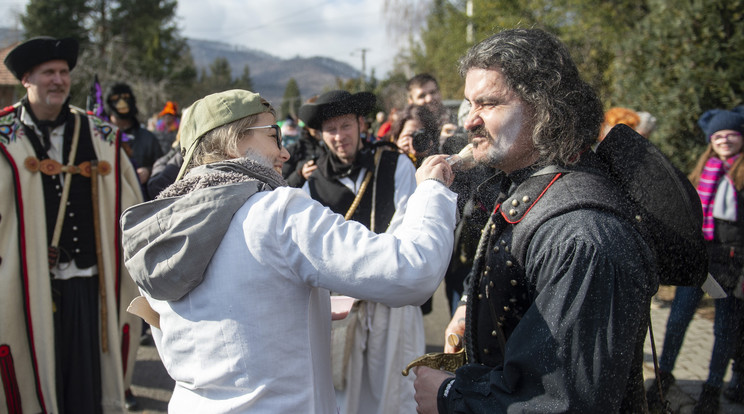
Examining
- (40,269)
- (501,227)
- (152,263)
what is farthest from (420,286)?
(40,269)

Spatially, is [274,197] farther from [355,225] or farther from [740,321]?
[740,321]

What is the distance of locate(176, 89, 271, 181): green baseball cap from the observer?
1.62 m

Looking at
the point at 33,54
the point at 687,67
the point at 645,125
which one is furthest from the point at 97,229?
the point at 687,67

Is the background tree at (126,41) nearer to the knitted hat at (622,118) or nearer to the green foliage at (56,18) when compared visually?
the green foliage at (56,18)

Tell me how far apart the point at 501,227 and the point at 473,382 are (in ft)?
1.44

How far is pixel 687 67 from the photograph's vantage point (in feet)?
17.1

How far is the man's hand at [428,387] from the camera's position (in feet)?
4.83

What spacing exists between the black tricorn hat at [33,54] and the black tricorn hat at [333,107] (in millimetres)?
1509

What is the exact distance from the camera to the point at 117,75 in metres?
27.0

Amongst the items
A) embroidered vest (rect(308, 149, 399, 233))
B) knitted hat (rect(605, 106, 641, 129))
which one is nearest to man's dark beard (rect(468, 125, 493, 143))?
embroidered vest (rect(308, 149, 399, 233))

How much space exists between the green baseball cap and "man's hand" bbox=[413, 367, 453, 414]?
947 millimetres

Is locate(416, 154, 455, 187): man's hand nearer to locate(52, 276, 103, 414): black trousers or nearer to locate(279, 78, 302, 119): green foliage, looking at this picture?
locate(279, 78, 302, 119): green foliage

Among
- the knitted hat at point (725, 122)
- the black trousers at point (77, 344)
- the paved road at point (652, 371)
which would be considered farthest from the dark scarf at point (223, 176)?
the knitted hat at point (725, 122)

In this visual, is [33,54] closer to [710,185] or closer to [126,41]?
[710,185]
